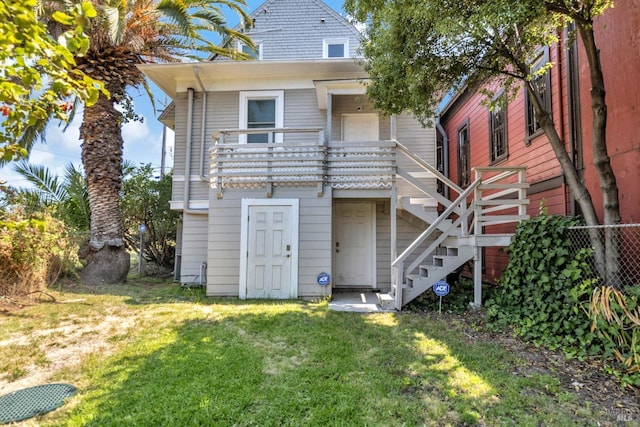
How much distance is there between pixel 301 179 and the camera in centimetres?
689

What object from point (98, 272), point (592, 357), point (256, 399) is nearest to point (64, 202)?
point (98, 272)

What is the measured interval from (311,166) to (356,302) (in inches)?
111

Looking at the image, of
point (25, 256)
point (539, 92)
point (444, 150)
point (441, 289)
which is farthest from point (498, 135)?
point (25, 256)

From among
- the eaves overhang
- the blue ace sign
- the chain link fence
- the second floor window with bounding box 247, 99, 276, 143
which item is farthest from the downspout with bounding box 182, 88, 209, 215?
the chain link fence

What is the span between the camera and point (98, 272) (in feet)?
25.9

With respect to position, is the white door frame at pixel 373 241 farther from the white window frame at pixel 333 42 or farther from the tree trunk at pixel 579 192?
the white window frame at pixel 333 42

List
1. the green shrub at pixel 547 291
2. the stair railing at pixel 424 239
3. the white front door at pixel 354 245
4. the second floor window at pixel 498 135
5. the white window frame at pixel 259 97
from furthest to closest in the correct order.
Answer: the white window frame at pixel 259 97 → the white front door at pixel 354 245 → the second floor window at pixel 498 135 → the stair railing at pixel 424 239 → the green shrub at pixel 547 291

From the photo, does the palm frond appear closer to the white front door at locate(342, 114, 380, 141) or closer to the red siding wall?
the white front door at locate(342, 114, 380, 141)

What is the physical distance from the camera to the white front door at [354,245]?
8188 mm

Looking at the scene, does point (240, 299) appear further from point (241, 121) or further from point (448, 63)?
point (448, 63)

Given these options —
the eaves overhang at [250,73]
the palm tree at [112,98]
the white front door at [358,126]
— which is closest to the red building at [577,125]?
the white front door at [358,126]

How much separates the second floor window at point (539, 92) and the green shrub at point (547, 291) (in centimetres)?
237

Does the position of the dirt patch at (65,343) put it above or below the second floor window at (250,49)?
below

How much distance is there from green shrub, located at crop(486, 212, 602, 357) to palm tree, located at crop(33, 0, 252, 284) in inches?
321
